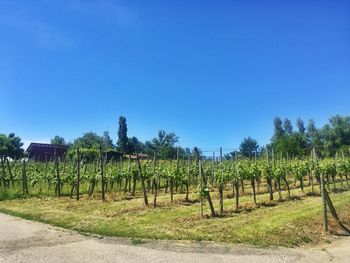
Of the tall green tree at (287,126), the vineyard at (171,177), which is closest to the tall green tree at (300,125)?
the tall green tree at (287,126)

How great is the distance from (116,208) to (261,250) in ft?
25.6

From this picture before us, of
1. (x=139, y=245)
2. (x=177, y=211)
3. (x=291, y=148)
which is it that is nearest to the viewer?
(x=139, y=245)

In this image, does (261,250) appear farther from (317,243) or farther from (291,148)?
(291,148)

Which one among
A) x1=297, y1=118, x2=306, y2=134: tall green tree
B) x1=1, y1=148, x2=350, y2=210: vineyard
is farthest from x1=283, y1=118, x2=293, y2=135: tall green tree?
x1=1, y1=148, x2=350, y2=210: vineyard

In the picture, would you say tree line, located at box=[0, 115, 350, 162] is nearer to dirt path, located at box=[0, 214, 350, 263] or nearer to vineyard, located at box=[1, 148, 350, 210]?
vineyard, located at box=[1, 148, 350, 210]

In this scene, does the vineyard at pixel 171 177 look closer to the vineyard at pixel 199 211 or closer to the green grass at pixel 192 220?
the vineyard at pixel 199 211

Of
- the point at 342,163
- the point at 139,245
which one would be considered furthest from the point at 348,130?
the point at 139,245

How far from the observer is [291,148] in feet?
196

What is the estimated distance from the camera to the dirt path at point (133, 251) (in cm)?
862

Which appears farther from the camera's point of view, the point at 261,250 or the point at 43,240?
the point at 43,240

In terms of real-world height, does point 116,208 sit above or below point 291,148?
below

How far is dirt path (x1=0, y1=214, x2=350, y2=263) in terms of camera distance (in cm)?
862

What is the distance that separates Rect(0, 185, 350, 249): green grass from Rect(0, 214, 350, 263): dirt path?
2.30 ft

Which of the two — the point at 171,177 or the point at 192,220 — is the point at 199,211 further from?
the point at 171,177
